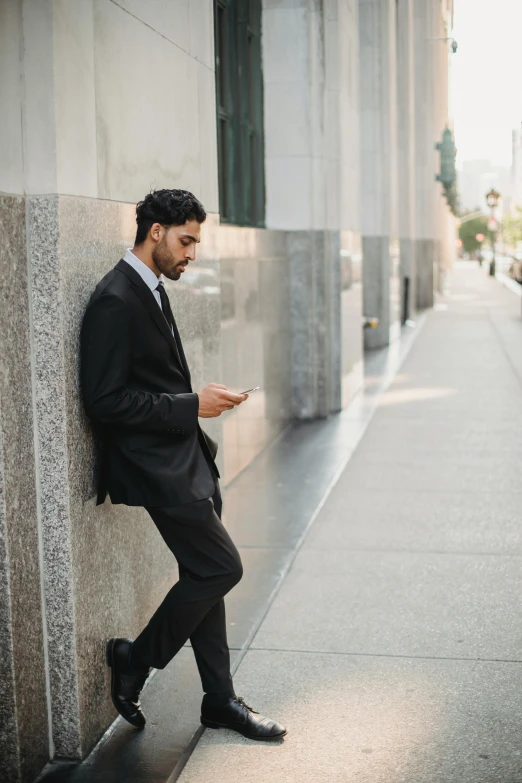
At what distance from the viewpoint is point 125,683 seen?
13.8 ft

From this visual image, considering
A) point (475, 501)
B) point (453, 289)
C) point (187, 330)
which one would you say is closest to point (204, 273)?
point (187, 330)

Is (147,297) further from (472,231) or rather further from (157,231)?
(472,231)

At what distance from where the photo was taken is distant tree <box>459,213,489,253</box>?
16788 centimetres

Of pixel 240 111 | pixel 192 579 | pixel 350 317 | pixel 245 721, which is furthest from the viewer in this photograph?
pixel 350 317

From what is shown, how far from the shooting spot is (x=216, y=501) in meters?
4.19

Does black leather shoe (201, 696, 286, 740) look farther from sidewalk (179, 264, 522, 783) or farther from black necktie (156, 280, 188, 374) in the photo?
black necktie (156, 280, 188, 374)

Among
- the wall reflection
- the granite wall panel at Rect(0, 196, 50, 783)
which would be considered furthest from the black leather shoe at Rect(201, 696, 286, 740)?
the wall reflection

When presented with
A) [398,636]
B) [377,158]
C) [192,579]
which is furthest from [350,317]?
[192,579]

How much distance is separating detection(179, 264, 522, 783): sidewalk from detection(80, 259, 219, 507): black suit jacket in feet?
3.75

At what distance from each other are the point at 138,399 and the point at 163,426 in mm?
144

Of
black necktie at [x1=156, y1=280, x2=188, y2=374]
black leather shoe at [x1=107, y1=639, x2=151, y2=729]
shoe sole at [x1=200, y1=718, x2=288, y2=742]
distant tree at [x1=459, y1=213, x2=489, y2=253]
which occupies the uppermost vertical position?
distant tree at [x1=459, y1=213, x2=489, y2=253]

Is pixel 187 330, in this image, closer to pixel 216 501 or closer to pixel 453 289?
pixel 216 501

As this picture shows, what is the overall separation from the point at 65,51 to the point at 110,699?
2.63 meters

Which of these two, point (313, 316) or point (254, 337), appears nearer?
point (254, 337)
